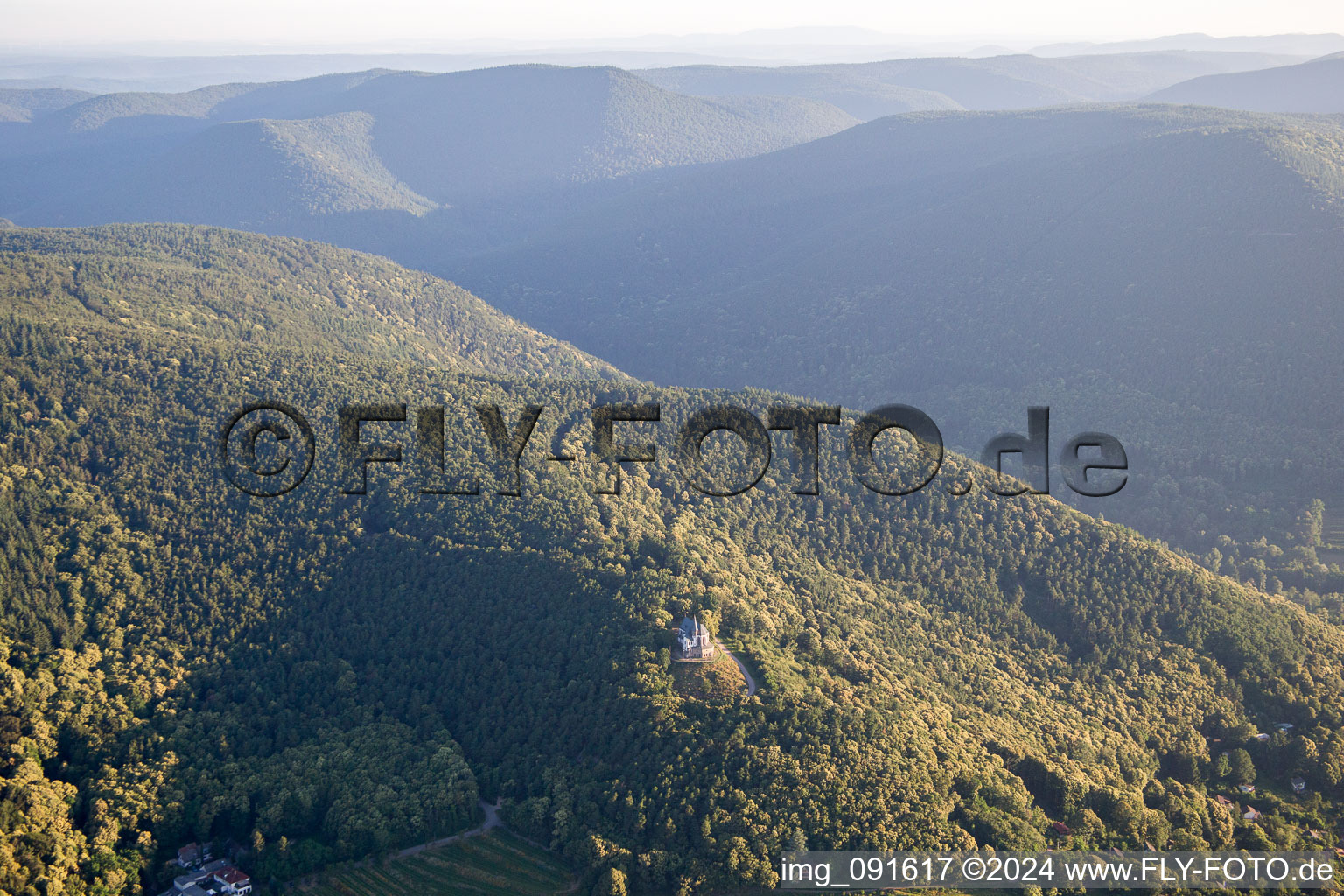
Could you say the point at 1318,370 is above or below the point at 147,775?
above

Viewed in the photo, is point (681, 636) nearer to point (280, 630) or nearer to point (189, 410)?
point (280, 630)

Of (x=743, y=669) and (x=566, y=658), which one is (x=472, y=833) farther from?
(x=743, y=669)

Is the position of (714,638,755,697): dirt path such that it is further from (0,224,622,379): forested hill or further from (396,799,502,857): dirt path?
(0,224,622,379): forested hill

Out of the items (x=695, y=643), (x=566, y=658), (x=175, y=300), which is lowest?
(x=566, y=658)

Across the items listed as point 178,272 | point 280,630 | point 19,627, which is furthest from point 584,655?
point 178,272

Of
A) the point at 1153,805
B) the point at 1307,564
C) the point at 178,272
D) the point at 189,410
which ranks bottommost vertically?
the point at 1153,805

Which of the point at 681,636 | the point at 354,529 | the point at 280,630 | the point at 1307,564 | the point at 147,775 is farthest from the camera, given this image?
the point at 1307,564

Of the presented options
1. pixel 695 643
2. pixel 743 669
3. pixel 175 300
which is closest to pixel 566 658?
pixel 695 643
